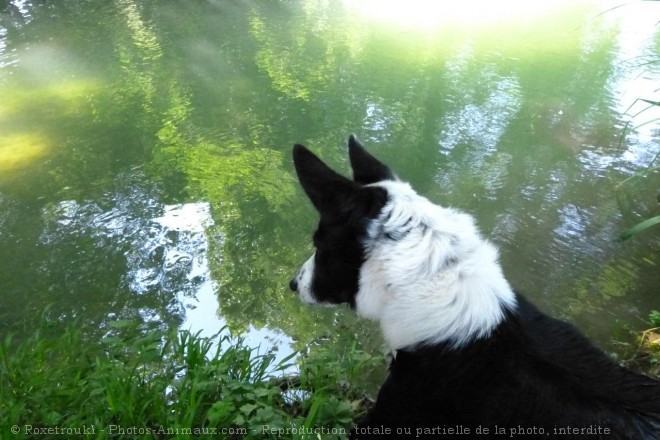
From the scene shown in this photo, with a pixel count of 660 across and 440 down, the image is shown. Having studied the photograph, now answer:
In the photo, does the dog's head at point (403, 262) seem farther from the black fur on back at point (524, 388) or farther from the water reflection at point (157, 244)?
the water reflection at point (157, 244)

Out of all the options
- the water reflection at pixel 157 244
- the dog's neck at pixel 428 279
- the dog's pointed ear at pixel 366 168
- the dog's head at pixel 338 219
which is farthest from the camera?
the water reflection at pixel 157 244

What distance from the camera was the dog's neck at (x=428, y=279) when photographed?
1709 mm

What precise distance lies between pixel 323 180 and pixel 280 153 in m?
3.77

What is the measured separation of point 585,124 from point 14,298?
585 cm

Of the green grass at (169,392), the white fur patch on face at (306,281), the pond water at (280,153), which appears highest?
the white fur patch on face at (306,281)

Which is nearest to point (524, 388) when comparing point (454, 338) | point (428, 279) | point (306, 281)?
point (454, 338)

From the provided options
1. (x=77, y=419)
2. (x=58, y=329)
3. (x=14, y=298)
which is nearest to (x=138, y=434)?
(x=77, y=419)

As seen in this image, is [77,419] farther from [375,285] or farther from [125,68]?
[125,68]

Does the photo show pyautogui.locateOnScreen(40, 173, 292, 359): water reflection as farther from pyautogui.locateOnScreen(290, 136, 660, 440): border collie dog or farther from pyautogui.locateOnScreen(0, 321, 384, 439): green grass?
pyautogui.locateOnScreen(290, 136, 660, 440): border collie dog

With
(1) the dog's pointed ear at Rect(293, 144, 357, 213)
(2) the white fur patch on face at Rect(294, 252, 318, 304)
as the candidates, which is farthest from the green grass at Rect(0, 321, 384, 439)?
(1) the dog's pointed ear at Rect(293, 144, 357, 213)

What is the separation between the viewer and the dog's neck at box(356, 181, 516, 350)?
1709mm

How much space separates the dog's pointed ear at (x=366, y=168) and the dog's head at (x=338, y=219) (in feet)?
0.23

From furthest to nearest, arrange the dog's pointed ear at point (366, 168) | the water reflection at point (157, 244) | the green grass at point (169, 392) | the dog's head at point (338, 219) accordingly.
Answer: the water reflection at point (157, 244) → the green grass at point (169, 392) → the dog's pointed ear at point (366, 168) → the dog's head at point (338, 219)

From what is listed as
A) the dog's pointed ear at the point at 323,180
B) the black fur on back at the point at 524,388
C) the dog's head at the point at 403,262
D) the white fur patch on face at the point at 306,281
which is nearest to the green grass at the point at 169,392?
the white fur patch on face at the point at 306,281
